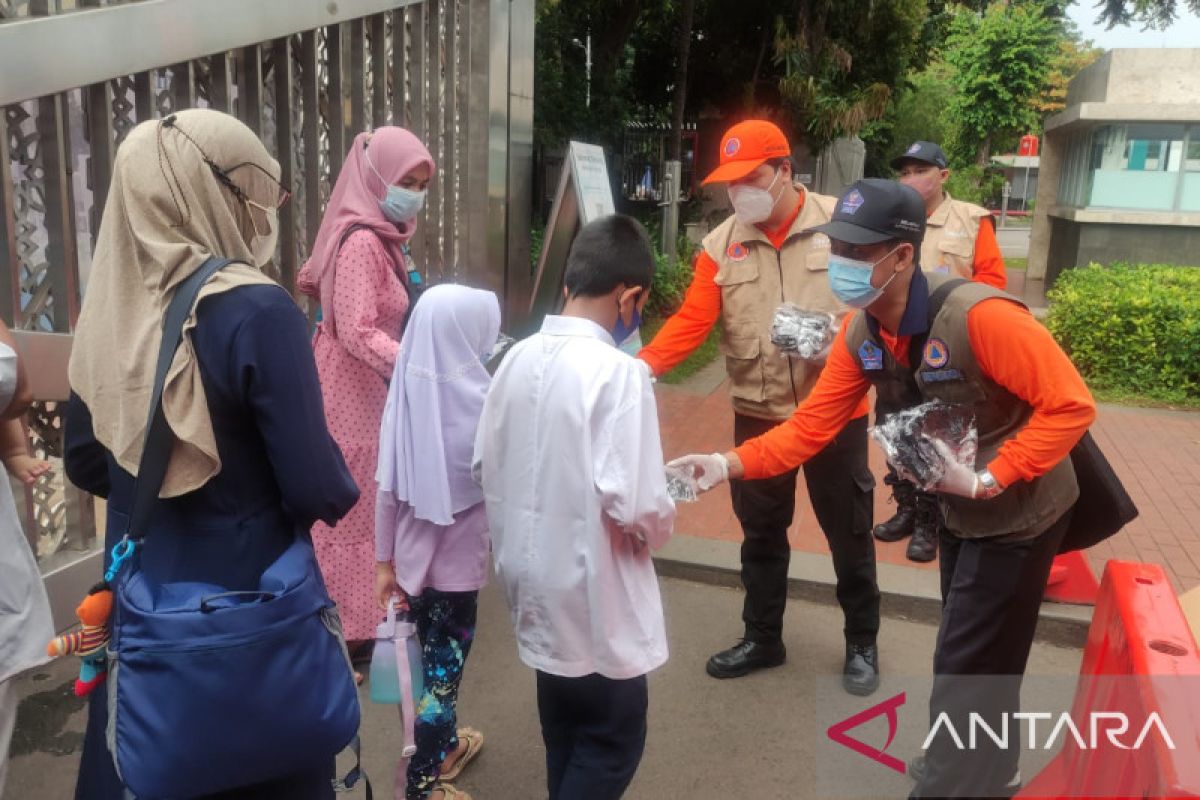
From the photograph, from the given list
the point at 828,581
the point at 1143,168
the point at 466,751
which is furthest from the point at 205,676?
the point at 1143,168

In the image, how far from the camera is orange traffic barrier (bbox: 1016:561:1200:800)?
5.57 feet

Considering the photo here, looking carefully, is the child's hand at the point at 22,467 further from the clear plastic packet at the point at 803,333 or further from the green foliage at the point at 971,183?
the green foliage at the point at 971,183

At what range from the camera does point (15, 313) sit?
121 inches

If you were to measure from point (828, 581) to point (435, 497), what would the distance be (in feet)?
7.97

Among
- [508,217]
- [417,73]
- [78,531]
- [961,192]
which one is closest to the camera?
[78,531]

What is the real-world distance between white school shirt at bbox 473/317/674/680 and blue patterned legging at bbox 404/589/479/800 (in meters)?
0.50

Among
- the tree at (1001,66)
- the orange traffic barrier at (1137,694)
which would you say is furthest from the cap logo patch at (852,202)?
the tree at (1001,66)

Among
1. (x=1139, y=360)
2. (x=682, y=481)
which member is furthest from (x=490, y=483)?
(x=1139, y=360)

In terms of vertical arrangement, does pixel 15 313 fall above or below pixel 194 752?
above

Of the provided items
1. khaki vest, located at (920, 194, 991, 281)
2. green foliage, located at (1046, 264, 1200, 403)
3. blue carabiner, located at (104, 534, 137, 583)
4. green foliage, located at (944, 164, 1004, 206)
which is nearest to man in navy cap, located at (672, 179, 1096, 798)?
blue carabiner, located at (104, 534, 137, 583)

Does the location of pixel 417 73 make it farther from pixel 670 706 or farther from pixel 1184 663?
pixel 1184 663

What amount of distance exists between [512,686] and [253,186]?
2289 millimetres

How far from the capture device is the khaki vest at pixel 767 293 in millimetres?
3467

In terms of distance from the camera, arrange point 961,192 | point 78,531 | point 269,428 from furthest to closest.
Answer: point 961,192, point 78,531, point 269,428
